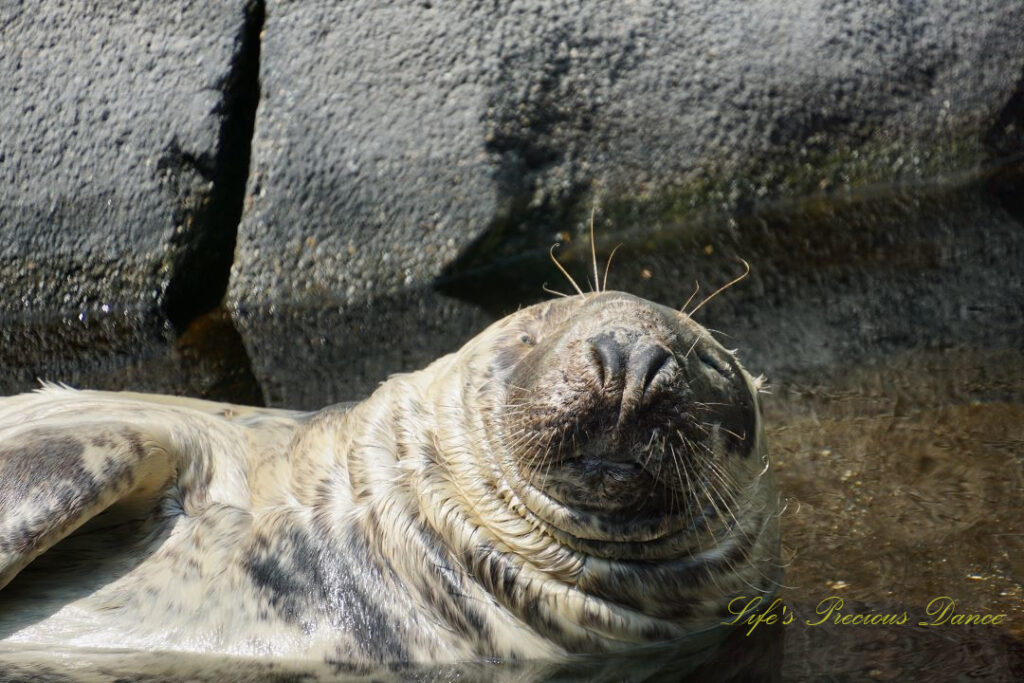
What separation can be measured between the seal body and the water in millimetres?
116

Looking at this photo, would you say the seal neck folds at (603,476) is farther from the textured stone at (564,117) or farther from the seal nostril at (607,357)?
the textured stone at (564,117)

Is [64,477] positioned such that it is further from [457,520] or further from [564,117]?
[564,117]

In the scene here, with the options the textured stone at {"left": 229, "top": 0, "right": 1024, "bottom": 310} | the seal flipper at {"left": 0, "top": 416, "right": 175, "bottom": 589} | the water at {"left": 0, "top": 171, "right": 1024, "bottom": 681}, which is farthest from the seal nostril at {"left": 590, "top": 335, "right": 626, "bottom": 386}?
the textured stone at {"left": 229, "top": 0, "right": 1024, "bottom": 310}

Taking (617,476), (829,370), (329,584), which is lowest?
(829,370)

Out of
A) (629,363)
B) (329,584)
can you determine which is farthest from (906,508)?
(329,584)

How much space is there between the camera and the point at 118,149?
243 inches

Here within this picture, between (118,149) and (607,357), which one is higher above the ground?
(607,357)

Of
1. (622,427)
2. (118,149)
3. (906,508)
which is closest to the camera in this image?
(622,427)

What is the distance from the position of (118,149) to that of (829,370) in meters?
3.59

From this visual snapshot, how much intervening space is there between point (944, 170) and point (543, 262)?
243 cm

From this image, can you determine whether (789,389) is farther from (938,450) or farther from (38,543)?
(38,543)

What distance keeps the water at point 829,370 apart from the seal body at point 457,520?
0.12m

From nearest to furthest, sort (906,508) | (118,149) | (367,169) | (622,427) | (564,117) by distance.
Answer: (622,427) → (906,508) → (118,149) → (367,169) → (564,117)

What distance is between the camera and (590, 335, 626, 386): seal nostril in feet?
9.36
